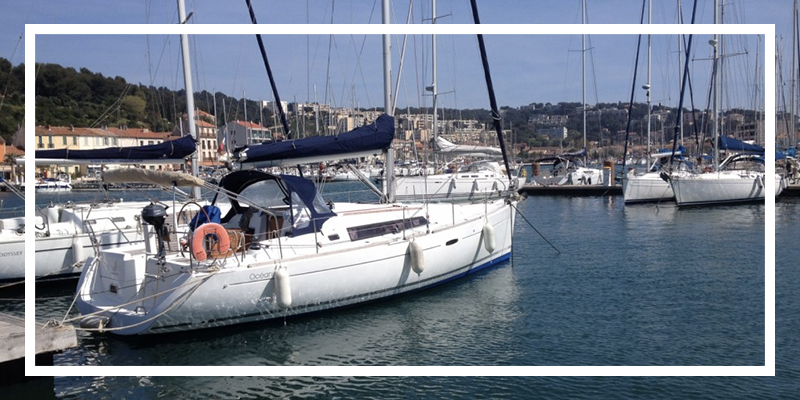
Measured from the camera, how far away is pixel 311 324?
12375 millimetres

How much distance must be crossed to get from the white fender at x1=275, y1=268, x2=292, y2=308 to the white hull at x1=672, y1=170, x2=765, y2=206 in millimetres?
26559

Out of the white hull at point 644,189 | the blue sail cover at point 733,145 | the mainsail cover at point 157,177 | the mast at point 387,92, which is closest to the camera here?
the mainsail cover at point 157,177

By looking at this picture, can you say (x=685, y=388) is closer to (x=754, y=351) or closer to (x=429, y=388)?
(x=754, y=351)

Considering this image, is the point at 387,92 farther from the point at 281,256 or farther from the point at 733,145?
the point at 733,145

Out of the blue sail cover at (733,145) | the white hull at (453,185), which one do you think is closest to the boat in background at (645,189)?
the blue sail cover at (733,145)

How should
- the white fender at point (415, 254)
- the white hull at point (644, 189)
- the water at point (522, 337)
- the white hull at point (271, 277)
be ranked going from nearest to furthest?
the water at point (522, 337)
the white hull at point (271, 277)
the white fender at point (415, 254)
the white hull at point (644, 189)

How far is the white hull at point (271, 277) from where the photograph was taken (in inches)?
435

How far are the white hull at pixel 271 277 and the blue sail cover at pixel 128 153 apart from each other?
2.75m

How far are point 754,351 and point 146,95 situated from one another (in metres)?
25.4

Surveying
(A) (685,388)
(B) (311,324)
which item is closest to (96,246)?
(B) (311,324)

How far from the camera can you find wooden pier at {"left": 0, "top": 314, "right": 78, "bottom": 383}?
28.5ft

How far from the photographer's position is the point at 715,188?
33.8 metres

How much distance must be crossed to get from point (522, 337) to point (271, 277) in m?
4.28

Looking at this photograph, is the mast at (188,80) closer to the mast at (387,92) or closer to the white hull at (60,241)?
the white hull at (60,241)
